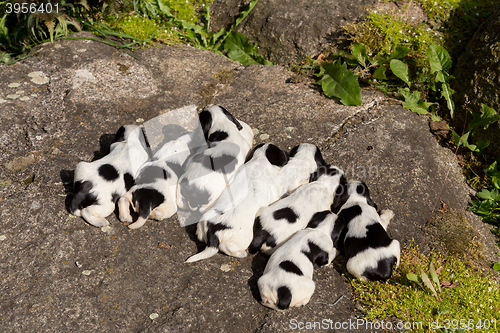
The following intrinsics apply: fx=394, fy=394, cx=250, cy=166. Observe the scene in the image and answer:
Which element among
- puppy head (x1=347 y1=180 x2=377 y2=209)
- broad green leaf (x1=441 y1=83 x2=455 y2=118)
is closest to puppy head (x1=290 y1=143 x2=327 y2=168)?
puppy head (x1=347 y1=180 x2=377 y2=209)

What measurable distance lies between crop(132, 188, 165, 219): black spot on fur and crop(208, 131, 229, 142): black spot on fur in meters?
A: 0.84

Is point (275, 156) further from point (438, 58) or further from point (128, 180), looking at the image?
point (438, 58)

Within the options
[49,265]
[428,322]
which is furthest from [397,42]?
[49,265]

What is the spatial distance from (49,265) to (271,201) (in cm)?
187

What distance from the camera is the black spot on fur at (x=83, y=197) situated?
3287mm

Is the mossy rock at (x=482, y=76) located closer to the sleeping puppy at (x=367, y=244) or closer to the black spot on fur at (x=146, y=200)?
the sleeping puppy at (x=367, y=244)

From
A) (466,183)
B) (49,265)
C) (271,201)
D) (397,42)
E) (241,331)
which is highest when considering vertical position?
(397,42)

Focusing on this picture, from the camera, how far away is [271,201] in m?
3.58

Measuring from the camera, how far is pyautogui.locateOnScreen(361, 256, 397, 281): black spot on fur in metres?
3.07

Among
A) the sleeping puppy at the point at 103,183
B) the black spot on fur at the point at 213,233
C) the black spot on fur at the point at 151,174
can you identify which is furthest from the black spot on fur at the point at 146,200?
the black spot on fur at the point at 213,233

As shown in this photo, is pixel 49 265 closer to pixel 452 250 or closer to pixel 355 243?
pixel 355 243

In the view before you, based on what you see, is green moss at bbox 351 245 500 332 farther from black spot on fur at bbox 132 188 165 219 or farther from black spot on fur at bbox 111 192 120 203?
black spot on fur at bbox 111 192 120 203

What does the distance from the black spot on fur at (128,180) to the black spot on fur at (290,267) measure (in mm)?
1545

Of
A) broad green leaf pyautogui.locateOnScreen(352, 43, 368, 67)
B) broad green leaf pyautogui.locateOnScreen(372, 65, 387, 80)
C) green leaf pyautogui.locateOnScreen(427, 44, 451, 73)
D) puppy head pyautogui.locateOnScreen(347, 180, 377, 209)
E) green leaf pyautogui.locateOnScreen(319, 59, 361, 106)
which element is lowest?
puppy head pyautogui.locateOnScreen(347, 180, 377, 209)
